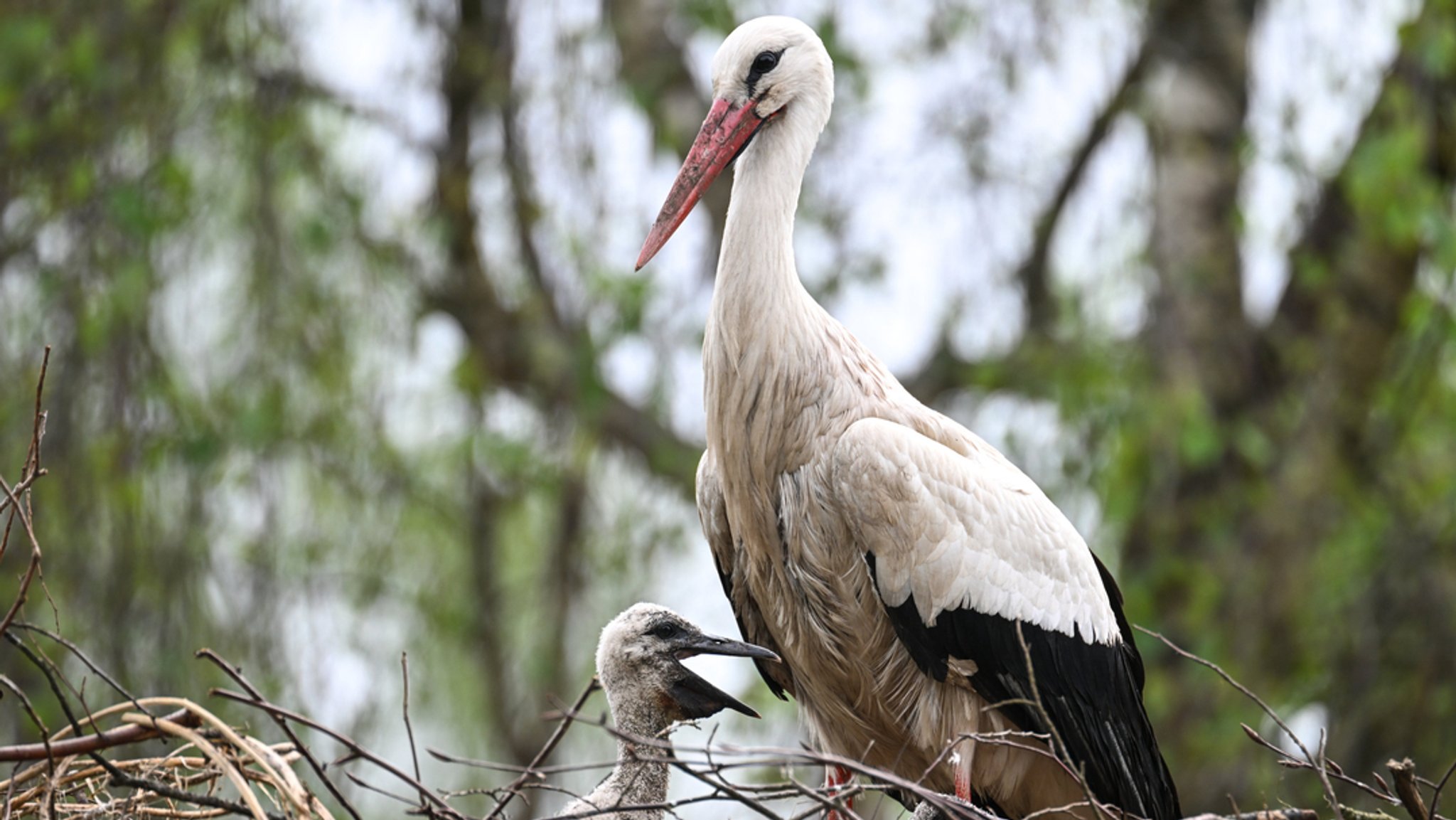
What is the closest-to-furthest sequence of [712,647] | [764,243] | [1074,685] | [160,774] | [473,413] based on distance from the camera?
[160,774] → [712,647] → [764,243] → [1074,685] → [473,413]

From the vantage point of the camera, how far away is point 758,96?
3770 mm

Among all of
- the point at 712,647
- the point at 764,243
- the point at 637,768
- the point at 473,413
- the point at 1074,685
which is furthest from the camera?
the point at 473,413

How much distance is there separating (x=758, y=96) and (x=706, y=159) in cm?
17

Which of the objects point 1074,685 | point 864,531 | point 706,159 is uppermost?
point 706,159

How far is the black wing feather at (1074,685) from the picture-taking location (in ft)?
11.8

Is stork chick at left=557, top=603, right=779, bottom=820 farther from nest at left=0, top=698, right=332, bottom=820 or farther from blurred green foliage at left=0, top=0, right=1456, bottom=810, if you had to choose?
blurred green foliage at left=0, top=0, right=1456, bottom=810

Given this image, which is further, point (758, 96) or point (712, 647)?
point (758, 96)

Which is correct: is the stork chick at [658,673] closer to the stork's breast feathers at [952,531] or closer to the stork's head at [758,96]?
the stork's breast feathers at [952,531]

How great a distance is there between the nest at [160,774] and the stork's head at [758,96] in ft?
4.62

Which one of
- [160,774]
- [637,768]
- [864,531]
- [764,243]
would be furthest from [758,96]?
[160,774]

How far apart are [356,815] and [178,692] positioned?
275 centimetres

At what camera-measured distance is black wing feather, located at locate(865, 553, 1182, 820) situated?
11.8ft

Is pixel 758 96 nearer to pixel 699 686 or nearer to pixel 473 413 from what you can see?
pixel 699 686

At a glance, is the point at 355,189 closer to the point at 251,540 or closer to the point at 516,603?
the point at 251,540
